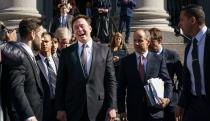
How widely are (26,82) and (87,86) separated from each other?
0.86 meters

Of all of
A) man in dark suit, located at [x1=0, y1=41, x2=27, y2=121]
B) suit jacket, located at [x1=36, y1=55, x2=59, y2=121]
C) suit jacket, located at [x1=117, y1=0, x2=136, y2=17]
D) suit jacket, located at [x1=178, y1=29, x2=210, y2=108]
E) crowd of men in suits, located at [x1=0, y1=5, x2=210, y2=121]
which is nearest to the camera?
man in dark suit, located at [x1=0, y1=41, x2=27, y2=121]

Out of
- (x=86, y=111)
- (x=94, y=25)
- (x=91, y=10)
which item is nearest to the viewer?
(x=86, y=111)

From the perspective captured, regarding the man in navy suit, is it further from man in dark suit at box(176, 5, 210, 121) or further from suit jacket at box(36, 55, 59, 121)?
man in dark suit at box(176, 5, 210, 121)

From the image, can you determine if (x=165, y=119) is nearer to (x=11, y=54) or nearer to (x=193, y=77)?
(x=193, y=77)

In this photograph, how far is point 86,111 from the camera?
6910mm

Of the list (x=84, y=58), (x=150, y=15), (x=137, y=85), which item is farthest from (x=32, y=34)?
(x=150, y=15)

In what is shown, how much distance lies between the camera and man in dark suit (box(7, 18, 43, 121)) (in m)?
5.64

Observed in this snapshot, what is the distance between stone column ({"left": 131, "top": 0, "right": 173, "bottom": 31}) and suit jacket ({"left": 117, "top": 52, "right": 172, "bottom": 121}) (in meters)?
9.52

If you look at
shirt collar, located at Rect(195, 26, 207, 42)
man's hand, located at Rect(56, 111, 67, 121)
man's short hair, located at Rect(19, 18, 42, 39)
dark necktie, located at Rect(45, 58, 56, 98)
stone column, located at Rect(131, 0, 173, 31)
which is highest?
man's short hair, located at Rect(19, 18, 42, 39)

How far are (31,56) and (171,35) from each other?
1147 cm

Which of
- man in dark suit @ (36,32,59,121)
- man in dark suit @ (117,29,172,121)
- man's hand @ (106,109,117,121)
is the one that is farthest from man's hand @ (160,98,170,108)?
man in dark suit @ (36,32,59,121)

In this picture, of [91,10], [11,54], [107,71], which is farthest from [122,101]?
[91,10]

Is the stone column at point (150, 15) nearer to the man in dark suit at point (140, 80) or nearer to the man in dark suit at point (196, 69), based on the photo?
the man in dark suit at point (140, 80)

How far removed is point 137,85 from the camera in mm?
7906
